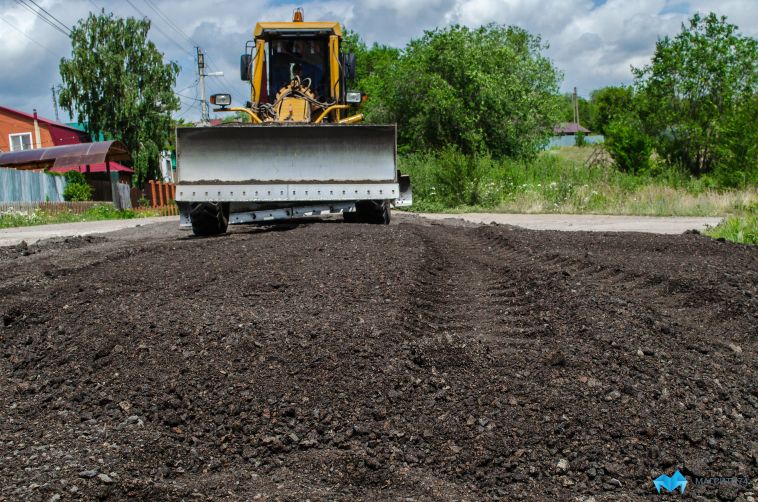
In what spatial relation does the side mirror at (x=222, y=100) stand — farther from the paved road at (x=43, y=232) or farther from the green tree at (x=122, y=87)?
the green tree at (x=122, y=87)

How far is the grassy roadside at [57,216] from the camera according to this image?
71.4 ft

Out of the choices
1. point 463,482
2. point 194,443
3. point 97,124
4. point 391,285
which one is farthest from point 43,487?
point 97,124

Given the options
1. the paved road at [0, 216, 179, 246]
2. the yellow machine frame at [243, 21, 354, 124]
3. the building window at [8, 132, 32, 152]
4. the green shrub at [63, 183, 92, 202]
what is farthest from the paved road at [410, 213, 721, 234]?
the building window at [8, 132, 32, 152]

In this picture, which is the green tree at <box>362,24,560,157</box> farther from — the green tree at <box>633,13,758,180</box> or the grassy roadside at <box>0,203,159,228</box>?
the grassy roadside at <box>0,203,159,228</box>

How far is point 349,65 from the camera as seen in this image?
12383 millimetres

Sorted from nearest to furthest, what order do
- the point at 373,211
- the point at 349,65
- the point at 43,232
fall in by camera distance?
the point at 373,211
the point at 349,65
the point at 43,232

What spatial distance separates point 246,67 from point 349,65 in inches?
64.6

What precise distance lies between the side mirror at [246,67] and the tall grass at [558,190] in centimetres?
873

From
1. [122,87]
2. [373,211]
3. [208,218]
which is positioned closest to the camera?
[208,218]

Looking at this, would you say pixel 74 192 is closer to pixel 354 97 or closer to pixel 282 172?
pixel 354 97

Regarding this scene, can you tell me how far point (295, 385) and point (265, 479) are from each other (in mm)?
740

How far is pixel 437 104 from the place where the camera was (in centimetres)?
3011

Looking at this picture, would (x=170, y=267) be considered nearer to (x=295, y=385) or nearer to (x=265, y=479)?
(x=295, y=385)

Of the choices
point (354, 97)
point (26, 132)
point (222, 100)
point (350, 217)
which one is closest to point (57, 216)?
point (222, 100)
